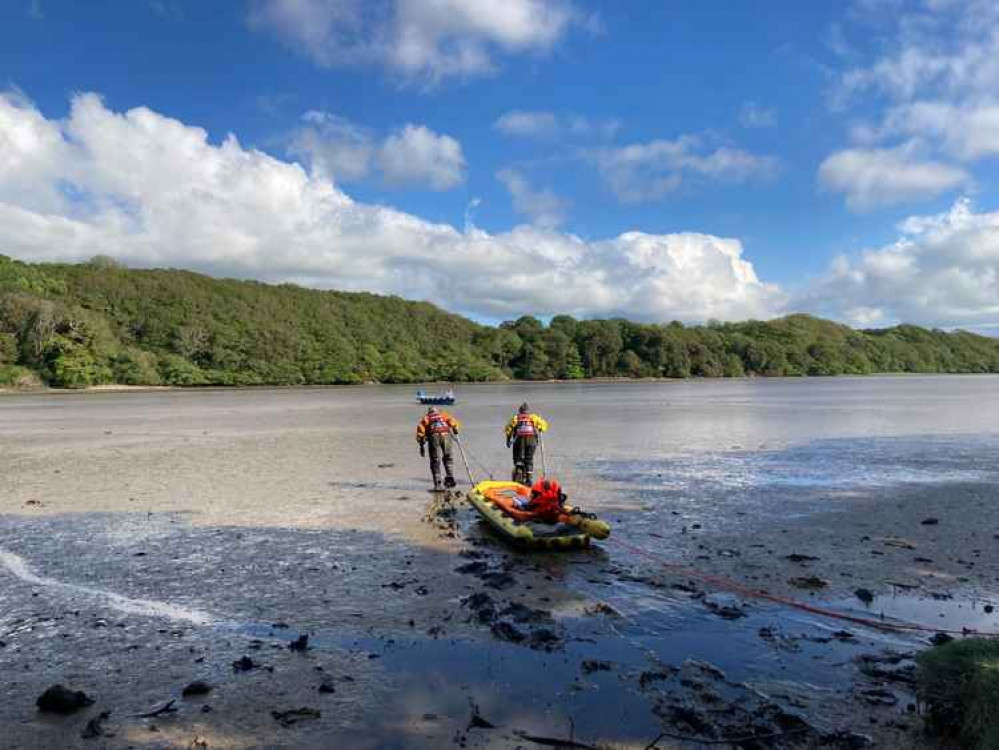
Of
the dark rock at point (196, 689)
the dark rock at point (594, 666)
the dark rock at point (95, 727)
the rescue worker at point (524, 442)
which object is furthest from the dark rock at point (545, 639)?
the rescue worker at point (524, 442)

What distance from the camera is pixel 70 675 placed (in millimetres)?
6199

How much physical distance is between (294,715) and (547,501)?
6.11 m

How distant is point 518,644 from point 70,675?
158 inches

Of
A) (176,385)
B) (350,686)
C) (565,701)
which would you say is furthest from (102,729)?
(176,385)

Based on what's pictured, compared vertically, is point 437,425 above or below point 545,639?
above

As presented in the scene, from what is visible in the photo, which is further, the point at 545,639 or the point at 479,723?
the point at 545,639

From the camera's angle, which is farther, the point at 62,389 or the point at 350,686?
the point at 62,389

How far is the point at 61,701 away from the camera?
5.53 metres

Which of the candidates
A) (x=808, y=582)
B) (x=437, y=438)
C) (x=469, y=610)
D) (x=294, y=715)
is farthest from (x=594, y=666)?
(x=437, y=438)

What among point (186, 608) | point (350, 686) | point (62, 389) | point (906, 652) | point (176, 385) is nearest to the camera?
point (350, 686)

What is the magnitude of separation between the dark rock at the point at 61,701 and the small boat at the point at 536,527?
5.82 metres

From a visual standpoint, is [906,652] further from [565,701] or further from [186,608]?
[186,608]

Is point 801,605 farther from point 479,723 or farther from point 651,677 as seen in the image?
point 479,723

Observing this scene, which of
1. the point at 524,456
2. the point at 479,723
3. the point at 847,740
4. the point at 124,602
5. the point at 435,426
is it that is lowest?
the point at 124,602
